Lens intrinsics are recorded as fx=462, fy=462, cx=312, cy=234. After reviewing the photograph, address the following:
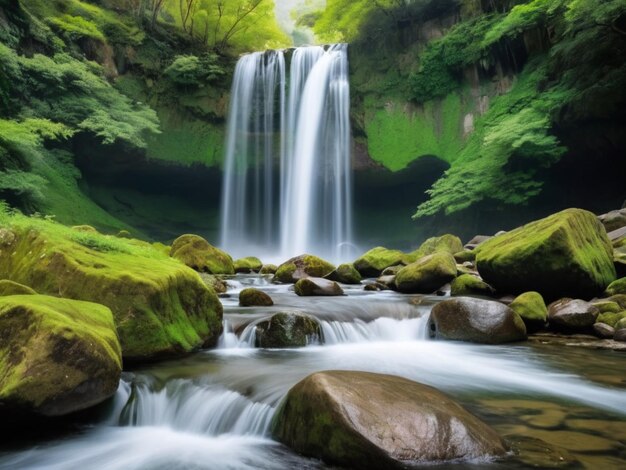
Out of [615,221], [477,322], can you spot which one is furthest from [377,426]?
[615,221]

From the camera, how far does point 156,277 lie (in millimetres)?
5340

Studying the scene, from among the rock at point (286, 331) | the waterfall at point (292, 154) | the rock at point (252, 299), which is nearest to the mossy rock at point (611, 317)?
the rock at point (286, 331)

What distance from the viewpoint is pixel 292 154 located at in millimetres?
24062

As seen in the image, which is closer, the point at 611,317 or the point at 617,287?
the point at 611,317

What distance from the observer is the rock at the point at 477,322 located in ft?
22.1

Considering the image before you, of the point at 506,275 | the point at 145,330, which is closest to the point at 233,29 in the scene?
the point at 506,275

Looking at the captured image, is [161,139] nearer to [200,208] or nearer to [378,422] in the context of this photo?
[200,208]

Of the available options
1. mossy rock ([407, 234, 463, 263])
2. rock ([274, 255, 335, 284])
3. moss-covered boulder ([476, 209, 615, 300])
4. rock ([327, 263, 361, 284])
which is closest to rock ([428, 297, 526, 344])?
moss-covered boulder ([476, 209, 615, 300])

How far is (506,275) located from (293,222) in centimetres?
1571

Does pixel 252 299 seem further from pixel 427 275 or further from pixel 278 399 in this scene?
pixel 278 399

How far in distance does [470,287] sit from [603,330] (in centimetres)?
328

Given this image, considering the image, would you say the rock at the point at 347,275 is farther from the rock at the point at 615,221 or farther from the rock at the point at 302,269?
the rock at the point at 615,221

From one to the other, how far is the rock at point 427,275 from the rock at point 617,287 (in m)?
3.45

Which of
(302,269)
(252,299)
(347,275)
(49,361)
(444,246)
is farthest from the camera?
(444,246)
